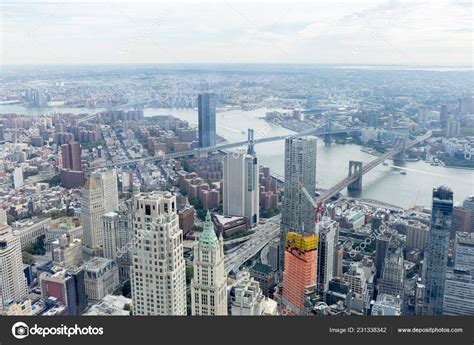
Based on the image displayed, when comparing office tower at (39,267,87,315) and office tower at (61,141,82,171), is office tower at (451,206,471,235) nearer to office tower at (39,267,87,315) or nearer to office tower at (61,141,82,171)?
office tower at (39,267,87,315)

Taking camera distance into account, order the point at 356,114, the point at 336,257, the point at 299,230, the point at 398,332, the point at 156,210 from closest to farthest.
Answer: the point at 398,332 → the point at 156,210 → the point at 336,257 → the point at 299,230 → the point at 356,114

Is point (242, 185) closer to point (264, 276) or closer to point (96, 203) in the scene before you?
point (96, 203)

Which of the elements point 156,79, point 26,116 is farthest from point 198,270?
point 26,116

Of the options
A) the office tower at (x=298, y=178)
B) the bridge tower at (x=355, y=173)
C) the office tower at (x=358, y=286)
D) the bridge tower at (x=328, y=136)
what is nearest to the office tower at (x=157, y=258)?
the office tower at (x=358, y=286)

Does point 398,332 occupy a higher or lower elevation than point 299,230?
higher

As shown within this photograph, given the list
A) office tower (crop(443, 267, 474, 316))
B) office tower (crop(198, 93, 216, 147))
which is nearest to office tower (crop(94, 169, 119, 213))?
office tower (crop(198, 93, 216, 147))

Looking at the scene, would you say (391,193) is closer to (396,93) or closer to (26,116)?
(396,93)

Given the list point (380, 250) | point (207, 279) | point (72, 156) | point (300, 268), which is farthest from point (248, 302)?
point (72, 156)

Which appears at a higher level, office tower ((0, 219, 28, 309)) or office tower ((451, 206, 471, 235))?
office tower ((451, 206, 471, 235))
